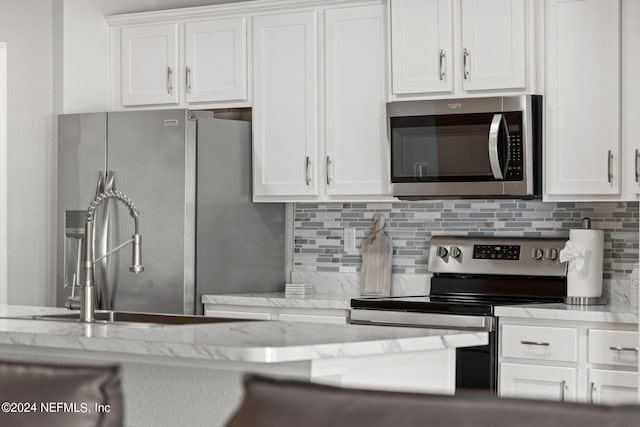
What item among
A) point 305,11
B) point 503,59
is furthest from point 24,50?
point 503,59

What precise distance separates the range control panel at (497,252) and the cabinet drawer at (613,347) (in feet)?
2.42

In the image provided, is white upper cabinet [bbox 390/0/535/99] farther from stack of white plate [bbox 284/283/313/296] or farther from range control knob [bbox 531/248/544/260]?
stack of white plate [bbox 284/283/313/296]

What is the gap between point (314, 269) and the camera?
5355 millimetres

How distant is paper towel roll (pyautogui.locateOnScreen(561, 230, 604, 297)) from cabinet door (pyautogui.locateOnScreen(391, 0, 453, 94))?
2.93ft

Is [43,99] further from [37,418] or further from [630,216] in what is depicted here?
[37,418]

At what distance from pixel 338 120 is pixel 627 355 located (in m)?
1.76

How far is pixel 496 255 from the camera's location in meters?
4.75

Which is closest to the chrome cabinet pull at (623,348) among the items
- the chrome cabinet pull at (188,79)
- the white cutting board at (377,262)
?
the white cutting board at (377,262)

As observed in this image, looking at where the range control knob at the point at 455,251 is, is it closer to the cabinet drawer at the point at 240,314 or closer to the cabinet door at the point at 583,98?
the cabinet door at the point at 583,98

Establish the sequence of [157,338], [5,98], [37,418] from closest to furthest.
A: [37,418] → [157,338] → [5,98]

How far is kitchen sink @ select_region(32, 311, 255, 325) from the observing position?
134 inches

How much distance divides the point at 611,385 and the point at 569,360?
0.18 m

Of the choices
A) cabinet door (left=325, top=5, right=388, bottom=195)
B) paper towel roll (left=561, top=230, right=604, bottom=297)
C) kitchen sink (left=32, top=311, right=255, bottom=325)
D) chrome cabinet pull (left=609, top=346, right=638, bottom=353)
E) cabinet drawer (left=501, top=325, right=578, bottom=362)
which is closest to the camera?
kitchen sink (left=32, top=311, right=255, bottom=325)

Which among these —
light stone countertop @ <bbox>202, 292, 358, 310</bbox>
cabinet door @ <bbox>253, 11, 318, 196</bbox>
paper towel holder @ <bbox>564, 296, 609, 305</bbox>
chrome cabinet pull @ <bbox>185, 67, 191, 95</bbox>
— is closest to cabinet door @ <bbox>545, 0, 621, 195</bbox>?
paper towel holder @ <bbox>564, 296, 609, 305</bbox>
